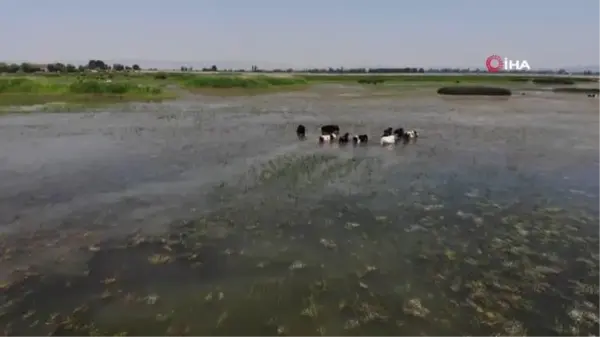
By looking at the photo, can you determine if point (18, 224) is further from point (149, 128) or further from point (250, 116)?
point (250, 116)

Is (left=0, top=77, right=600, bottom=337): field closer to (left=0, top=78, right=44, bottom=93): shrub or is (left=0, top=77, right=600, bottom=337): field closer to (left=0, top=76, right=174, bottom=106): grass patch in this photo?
(left=0, top=76, right=174, bottom=106): grass patch

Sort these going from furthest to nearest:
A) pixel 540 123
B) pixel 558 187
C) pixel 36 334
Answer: pixel 540 123 → pixel 558 187 → pixel 36 334

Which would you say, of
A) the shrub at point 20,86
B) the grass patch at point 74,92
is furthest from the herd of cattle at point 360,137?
the shrub at point 20,86

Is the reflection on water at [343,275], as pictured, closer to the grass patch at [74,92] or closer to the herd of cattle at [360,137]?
the herd of cattle at [360,137]

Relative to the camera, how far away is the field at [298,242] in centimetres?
746

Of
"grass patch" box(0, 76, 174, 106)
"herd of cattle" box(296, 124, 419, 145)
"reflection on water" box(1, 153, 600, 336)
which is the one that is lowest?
"reflection on water" box(1, 153, 600, 336)

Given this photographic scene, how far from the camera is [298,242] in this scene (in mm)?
10609

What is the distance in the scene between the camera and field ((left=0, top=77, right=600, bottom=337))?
24.5ft

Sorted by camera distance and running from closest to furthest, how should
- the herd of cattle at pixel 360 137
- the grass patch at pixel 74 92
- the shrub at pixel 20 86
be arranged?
the herd of cattle at pixel 360 137, the grass patch at pixel 74 92, the shrub at pixel 20 86

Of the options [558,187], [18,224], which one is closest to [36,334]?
[18,224]

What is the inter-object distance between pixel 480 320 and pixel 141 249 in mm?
7307

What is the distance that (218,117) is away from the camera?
38250 mm

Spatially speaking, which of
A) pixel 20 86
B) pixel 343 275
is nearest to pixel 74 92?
pixel 20 86

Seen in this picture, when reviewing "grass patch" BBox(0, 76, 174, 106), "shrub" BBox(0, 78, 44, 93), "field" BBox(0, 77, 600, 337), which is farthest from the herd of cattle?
"shrub" BBox(0, 78, 44, 93)
